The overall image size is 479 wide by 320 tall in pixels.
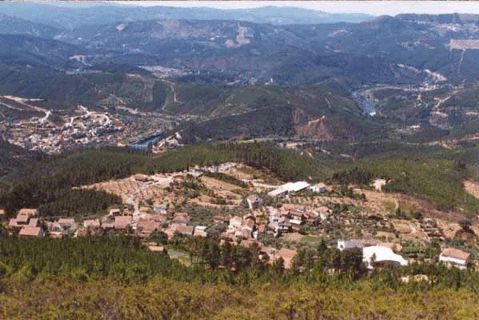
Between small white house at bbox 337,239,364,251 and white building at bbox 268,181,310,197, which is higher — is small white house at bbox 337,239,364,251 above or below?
above

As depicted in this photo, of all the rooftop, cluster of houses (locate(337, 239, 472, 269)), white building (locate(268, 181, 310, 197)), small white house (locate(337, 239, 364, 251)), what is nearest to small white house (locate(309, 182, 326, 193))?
white building (locate(268, 181, 310, 197))

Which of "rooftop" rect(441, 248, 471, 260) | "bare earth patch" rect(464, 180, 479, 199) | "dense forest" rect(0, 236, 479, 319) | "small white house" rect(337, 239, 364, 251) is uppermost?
"dense forest" rect(0, 236, 479, 319)

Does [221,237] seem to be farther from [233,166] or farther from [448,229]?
[233,166]

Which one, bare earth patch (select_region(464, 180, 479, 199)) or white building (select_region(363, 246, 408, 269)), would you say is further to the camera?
bare earth patch (select_region(464, 180, 479, 199))

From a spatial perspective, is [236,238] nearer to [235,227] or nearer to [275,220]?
[235,227]

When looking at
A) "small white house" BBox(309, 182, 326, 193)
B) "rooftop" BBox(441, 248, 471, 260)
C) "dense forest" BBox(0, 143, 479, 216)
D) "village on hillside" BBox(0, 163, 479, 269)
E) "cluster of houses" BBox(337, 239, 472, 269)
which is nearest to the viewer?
"cluster of houses" BBox(337, 239, 472, 269)

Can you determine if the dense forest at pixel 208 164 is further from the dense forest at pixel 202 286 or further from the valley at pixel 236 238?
the dense forest at pixel 202 286

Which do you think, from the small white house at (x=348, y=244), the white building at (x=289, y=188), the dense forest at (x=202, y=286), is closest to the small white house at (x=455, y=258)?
the dense forest at (x=202, y=286)

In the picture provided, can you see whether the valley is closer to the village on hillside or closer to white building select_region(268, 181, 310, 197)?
the village on hillside
